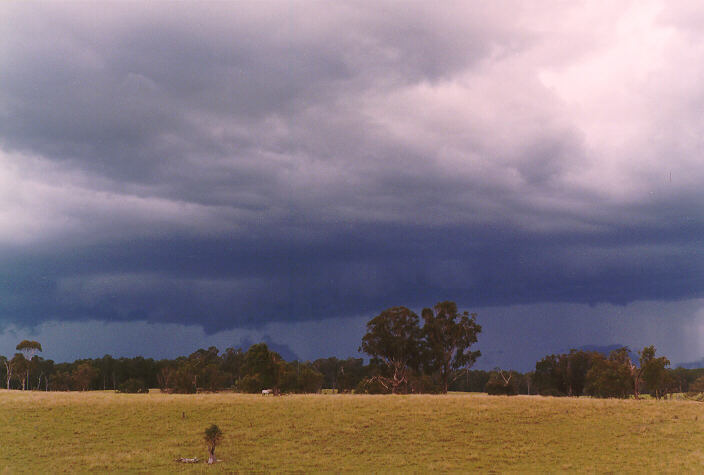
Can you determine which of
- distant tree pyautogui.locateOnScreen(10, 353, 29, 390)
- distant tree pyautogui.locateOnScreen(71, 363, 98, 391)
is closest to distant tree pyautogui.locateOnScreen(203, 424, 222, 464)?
distant tree pyautogui.locateOnScreen(10, 353, 29, 390)

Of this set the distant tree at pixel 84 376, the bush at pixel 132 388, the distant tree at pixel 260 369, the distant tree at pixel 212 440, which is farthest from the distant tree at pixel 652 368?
the distant tree at pixel 84 376

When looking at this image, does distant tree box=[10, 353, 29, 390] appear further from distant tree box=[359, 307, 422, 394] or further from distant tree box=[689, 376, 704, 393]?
distant tree box=[689, 376, 704, 393]

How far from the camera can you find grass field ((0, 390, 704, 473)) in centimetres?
4509

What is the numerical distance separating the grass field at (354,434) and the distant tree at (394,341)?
1550 inches

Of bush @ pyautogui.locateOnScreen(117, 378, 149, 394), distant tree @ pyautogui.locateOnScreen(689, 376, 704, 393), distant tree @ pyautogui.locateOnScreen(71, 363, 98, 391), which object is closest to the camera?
bush @ pyautogui.locateOnScreen(117, 378, 149, 394)

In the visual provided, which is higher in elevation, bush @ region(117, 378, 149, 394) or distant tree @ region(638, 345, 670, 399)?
distant tree @ region(638, 345, 670, 399)

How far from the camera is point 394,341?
10919 centimetres

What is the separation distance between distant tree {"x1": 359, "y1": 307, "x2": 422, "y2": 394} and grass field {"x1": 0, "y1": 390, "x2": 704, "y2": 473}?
3938 centimetres

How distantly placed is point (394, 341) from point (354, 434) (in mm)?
56241

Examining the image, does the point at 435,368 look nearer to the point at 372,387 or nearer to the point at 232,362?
the point at 372,387

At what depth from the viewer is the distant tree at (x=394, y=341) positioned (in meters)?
109

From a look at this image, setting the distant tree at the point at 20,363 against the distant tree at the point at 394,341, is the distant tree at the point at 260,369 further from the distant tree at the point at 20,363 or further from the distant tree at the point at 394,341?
the distant tree at the point at 20,363

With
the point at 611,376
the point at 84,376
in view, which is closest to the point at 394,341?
the point at 611,376

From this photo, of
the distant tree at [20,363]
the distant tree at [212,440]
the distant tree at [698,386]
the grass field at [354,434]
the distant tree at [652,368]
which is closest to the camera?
the grass field at [354,434]
